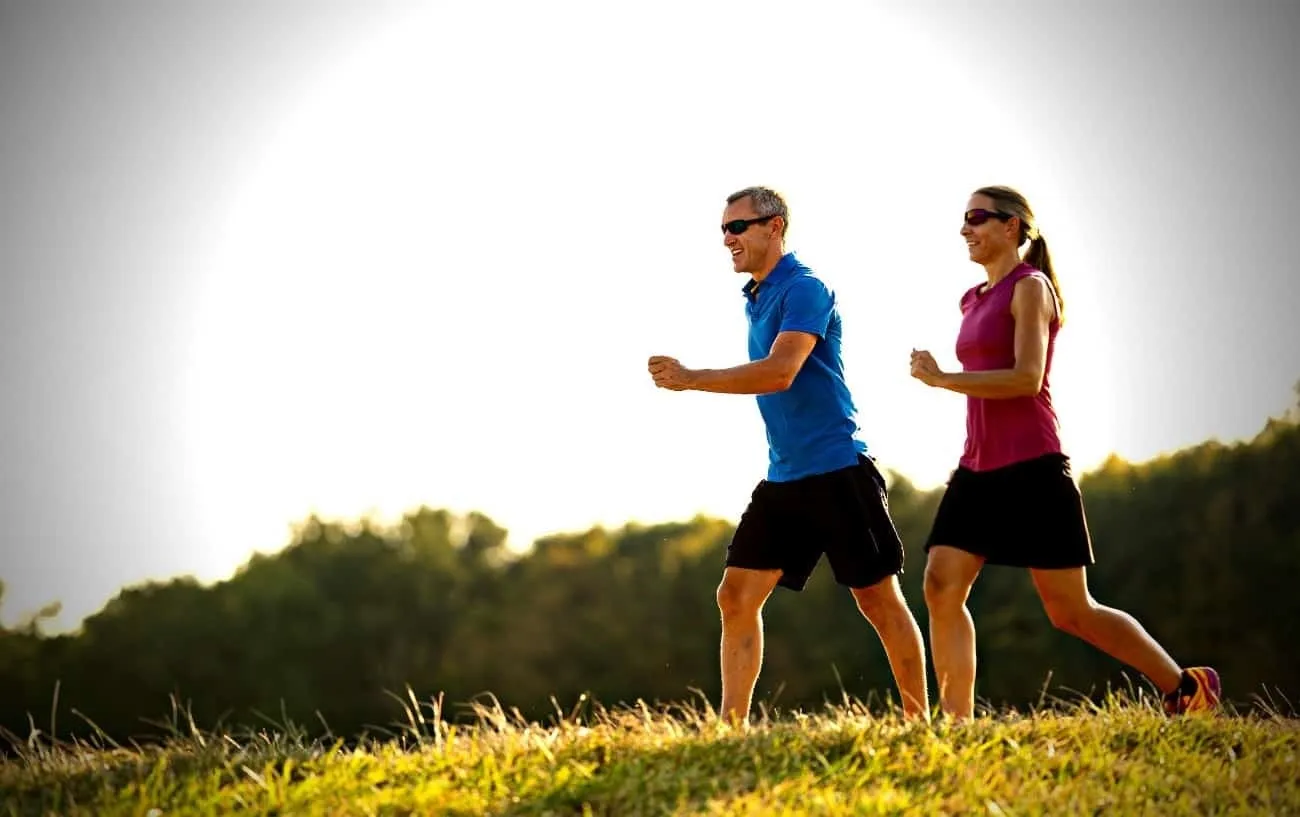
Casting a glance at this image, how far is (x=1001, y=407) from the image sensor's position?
21.3ft

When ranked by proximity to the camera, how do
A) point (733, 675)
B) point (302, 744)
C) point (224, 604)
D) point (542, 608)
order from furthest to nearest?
point (224, 604)
point (542, 608)
point (733, 675)
point (302, 744)

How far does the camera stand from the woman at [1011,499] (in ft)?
21.0

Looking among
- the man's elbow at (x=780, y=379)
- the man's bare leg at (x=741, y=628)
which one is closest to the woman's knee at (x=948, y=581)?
the man's bare leg at (x=741, y=628)

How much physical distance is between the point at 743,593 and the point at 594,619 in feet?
109

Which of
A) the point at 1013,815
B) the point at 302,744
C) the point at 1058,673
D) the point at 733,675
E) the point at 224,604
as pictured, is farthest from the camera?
the point at 224,604

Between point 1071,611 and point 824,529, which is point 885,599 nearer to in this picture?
point 824,529

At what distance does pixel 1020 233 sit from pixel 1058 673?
2394 cm

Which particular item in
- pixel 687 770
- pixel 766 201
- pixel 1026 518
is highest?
pixel 766 201

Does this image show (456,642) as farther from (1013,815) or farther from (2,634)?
(1013,815)

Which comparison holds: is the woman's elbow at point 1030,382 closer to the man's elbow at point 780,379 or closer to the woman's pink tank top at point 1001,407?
the woman's pink tank top at point 1001,407

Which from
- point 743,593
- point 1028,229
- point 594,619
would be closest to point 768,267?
point 1028,229

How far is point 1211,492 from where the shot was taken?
29266 millimetres

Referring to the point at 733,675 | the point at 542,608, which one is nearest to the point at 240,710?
the point at 542,608

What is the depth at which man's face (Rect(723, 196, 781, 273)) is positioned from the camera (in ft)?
22.2
